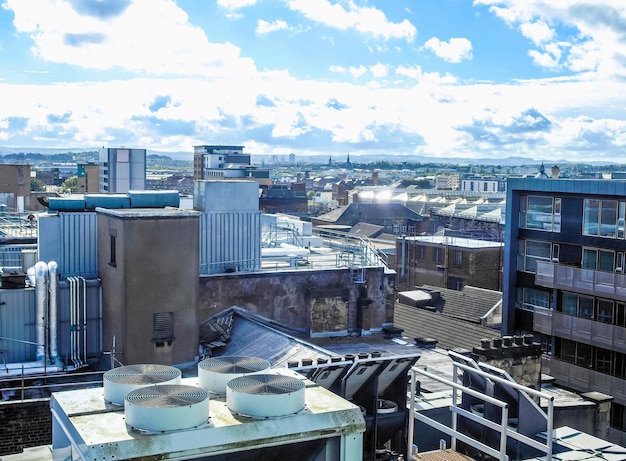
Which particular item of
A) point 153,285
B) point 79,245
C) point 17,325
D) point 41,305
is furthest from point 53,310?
point 153,285

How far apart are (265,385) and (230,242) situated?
21.4 meters

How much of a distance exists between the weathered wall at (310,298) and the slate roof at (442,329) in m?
4.84

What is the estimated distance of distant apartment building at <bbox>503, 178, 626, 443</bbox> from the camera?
3525 cm

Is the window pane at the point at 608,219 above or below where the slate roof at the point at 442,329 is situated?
above

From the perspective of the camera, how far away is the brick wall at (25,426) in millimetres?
23502

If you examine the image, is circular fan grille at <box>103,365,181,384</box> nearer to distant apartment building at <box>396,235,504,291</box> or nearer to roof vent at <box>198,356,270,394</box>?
roof vent at <box>198,356,270,394</box>

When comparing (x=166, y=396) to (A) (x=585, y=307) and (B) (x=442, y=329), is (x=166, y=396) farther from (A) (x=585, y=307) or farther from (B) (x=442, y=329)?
(B) (x=442, y=329)

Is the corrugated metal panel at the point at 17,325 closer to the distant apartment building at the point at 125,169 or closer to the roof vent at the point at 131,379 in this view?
the roof vent at the point at 131,379

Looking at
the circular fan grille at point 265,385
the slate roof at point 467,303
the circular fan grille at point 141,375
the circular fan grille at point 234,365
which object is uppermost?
the circular fan grille at point 265,385

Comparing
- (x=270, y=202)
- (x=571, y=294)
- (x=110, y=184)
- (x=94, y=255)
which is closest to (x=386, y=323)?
(x=571, y=294)

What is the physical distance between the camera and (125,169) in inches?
3531

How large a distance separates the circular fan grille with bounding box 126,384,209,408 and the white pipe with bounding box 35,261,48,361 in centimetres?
1613

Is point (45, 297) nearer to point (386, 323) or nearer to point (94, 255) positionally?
point (94, 255)

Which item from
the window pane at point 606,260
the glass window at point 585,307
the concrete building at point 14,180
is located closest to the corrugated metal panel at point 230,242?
the glass window at point 585,307
